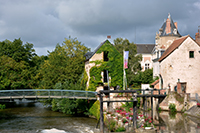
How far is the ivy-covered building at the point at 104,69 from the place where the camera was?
3186 centimetres

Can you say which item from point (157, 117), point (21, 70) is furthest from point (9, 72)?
point (157, 117)

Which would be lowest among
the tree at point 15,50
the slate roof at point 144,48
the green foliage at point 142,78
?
the green foliage at point 142,78

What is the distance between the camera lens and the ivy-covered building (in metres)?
31.9

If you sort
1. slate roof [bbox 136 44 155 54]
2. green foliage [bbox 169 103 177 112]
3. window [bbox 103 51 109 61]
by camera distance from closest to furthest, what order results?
green foliage [bbox 169 103 177 112], window [bbox 103 51 109 61], slate roof [bbox 136 44 155 54]

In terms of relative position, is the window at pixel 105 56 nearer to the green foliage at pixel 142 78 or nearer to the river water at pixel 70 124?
the river water at pixel 70 124

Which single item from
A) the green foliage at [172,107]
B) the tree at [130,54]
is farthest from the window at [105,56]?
the tree at [130,54]

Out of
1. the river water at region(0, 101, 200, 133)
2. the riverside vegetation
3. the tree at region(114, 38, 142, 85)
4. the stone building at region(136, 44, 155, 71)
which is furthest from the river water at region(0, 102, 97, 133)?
the stone building at region(136, 44, 155, 71)

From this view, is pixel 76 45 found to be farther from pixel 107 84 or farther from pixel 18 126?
pixel 18 126

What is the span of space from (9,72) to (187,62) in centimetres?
2931

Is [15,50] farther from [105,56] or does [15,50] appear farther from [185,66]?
[185,66]

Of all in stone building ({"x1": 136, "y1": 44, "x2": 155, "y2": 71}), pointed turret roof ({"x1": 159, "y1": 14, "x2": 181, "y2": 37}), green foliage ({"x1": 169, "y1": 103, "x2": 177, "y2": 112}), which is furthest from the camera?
stone building ({"x1": 136, "y1": 44, "x2": 155, "y2": 71})

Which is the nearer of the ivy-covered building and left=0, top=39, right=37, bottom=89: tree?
the ivy-covered building

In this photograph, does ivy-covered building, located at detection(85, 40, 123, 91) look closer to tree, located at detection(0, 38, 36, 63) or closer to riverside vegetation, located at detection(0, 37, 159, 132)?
riverside vegetation, located at detection(0, 37, 159, 132)

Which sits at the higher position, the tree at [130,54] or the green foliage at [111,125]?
the tree at [130,54]
